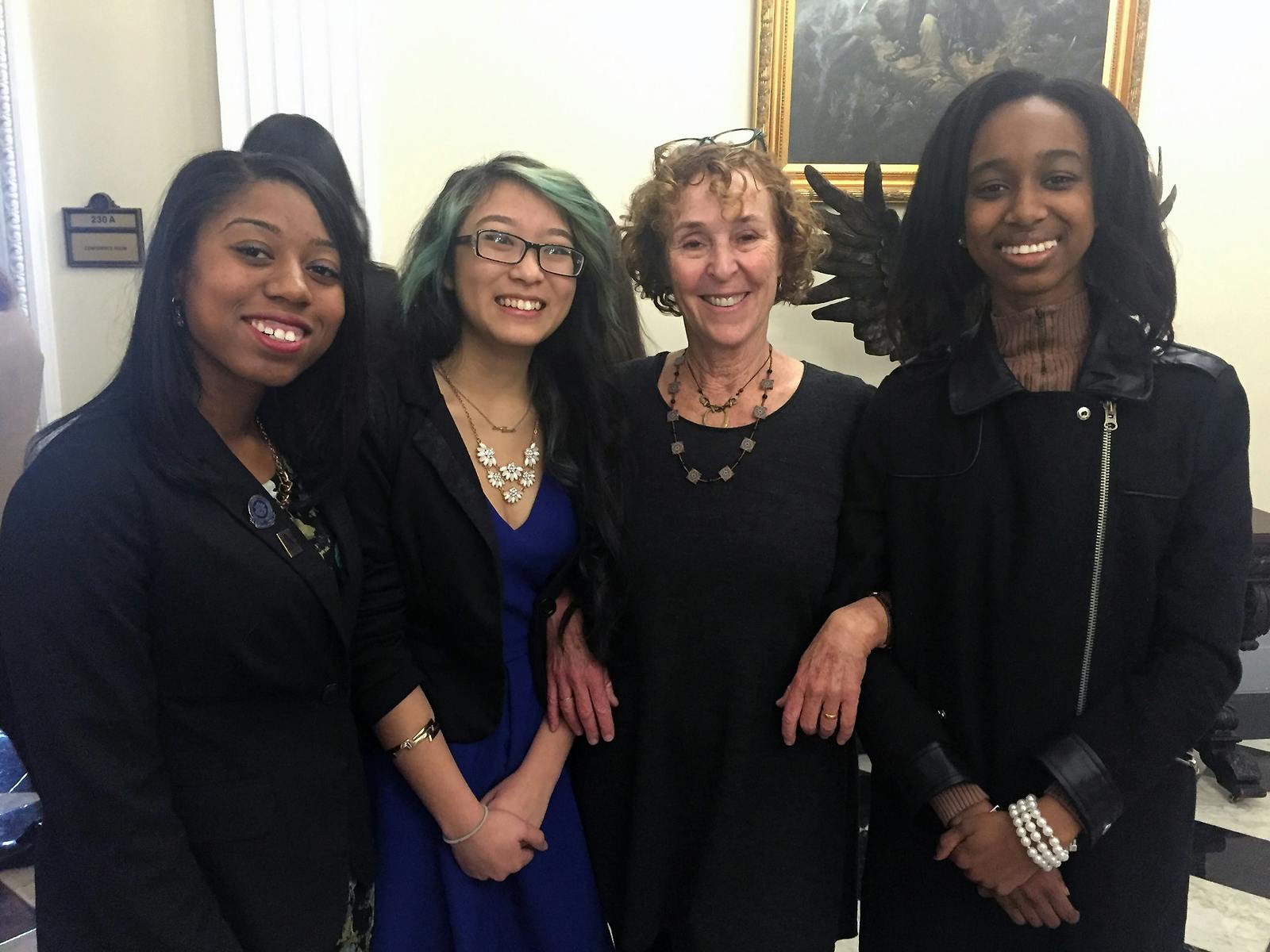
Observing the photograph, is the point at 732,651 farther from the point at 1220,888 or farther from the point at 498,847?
the point at 1220,888

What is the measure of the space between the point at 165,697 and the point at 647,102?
8.30ft

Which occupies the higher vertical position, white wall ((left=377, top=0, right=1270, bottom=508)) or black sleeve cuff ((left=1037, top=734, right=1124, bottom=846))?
white wall ((left=377, top=0, right=1270, bottom=508))

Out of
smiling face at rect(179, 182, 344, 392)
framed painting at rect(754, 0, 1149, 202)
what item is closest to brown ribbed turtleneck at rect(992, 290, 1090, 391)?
smiling face at rect(179, 182, 344, 392)

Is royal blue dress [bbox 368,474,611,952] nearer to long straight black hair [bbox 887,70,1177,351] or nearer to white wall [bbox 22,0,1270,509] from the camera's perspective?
long straight black hair [bbox 887,70,1177,351]

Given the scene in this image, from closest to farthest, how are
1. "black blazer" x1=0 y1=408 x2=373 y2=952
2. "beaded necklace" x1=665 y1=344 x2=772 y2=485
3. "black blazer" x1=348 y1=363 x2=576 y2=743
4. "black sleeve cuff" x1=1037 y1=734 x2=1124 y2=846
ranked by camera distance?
"black blazer" x1=0 y1=408 x2=373 y2=952
"black sleeve cuff" x1=1037 y1=734 x2=1124 y2=846
"black blazer" x1=348 y1=363 x2=576 y2=743
"beaded necklace" x1=665 y1=344 x2=772 y2=485

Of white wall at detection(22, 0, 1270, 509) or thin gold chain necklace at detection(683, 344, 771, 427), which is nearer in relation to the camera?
thin gold chain necklace at detection(683, 344, 771, 427)

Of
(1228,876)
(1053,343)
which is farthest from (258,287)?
(1228,876)

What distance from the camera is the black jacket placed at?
3.36ft

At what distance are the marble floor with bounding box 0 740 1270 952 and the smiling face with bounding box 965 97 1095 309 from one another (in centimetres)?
174

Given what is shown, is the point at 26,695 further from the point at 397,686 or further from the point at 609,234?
the point at 609,234

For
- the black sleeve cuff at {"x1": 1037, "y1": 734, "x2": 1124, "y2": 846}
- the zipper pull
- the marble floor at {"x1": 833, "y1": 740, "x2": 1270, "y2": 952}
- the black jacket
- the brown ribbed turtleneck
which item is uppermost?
the brown ribbed turtleneck

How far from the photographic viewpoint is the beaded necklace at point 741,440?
4.28 ft

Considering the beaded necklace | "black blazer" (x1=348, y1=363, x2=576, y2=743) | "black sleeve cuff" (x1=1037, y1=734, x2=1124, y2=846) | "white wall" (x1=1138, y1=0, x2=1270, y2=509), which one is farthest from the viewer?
"white wall" (x1=1138, y1=0, x2=1270, y2=509)

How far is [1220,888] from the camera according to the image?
222cm
